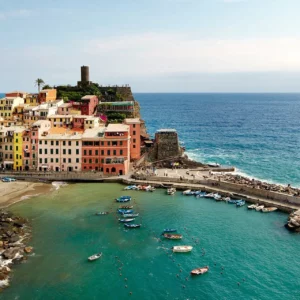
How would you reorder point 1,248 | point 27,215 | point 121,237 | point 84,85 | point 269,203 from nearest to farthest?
point 1,248, point 121,237, point 27,215, point 269,203, point 84,85

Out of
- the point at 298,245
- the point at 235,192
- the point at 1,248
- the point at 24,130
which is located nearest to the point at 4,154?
the point at 24,130

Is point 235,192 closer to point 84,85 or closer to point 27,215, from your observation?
point 27,215

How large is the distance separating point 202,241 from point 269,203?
801 inches

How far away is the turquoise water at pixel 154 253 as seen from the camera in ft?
150

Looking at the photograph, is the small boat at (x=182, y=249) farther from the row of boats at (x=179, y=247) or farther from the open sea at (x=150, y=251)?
the open sea at (x=150, y=251)

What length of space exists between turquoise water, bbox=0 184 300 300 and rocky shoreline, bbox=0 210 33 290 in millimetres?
1368

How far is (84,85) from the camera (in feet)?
481

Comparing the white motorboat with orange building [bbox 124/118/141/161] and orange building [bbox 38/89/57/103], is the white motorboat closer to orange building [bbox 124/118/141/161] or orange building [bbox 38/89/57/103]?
orange building [bbox 124/118/141/161]

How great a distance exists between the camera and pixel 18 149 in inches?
3659

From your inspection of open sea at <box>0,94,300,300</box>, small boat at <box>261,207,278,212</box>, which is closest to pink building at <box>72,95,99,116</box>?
open sea at <box>0,94,300,300</box>

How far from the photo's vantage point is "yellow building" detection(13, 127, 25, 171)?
9256 centimetres

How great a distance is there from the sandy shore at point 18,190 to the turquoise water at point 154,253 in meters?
3.08

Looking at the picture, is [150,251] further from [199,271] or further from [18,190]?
[18,190]

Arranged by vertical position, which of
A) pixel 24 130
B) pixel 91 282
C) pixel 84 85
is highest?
pixel 84 85
